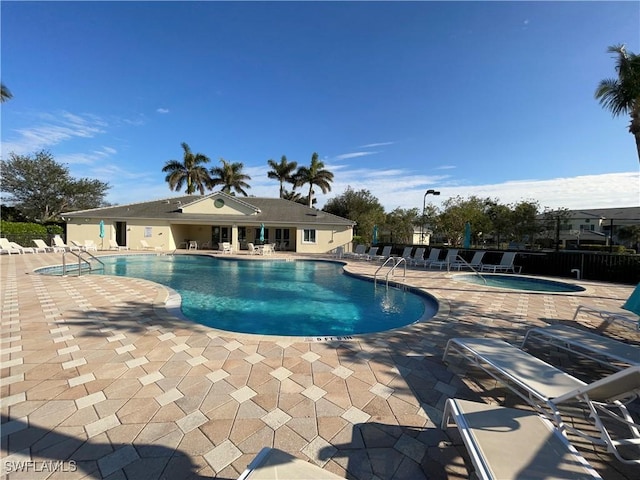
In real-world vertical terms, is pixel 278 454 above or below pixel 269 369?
above

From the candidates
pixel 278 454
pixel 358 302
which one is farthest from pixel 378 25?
pixel 278 454

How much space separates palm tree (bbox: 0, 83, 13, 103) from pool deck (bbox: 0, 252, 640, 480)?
1675 centimetres

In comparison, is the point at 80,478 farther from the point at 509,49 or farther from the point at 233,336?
the point at 509,49

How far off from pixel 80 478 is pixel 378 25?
44.3 ft

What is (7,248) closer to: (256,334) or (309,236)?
(309,236)

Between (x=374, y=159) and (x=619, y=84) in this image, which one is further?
(x=374, y=159)

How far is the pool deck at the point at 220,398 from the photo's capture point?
2.09 metres

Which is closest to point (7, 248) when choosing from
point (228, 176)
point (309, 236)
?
point (309, 236)

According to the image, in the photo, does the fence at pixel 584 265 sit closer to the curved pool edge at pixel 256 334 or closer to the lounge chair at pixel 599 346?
the curved pool edge at pixel 256 334

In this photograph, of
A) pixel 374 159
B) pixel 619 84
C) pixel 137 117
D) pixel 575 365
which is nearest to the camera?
pixel 575 365

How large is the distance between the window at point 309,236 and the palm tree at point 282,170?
1453cm

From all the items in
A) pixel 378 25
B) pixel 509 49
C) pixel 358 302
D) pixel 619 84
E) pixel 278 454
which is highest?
pixel 378 25

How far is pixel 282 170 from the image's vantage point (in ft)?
119

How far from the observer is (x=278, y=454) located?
1.73m
